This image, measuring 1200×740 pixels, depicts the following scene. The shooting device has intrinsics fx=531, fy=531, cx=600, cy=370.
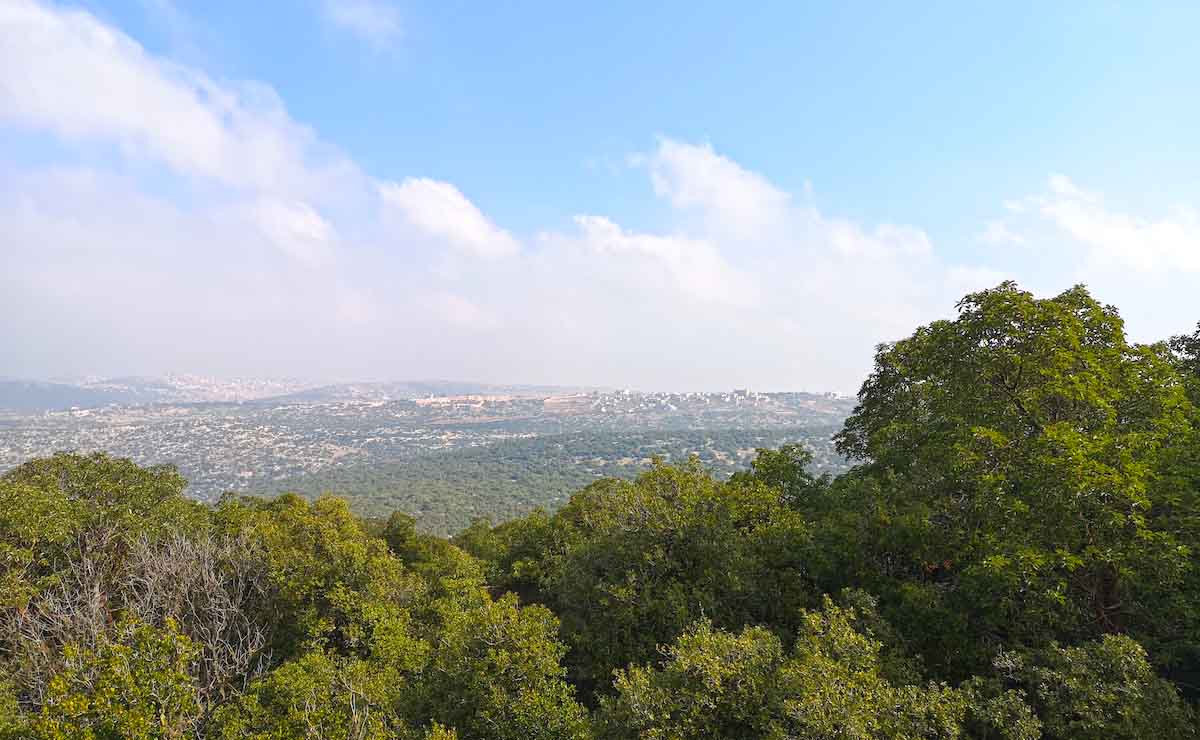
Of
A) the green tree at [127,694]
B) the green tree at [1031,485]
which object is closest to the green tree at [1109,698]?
the green tree at [1031,485]

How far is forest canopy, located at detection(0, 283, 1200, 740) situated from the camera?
11234mm

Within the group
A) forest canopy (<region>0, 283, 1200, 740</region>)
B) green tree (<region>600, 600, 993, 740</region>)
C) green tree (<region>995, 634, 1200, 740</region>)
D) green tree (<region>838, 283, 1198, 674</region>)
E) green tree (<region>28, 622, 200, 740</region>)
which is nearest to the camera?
green tree (<region>600, 600, 993, 740</region>)

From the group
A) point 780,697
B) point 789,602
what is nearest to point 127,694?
point 780,697

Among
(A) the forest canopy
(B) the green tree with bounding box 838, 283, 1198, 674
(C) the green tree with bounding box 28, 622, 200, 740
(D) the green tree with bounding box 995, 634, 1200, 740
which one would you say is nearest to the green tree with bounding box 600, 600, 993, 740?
(A) the forest canopy

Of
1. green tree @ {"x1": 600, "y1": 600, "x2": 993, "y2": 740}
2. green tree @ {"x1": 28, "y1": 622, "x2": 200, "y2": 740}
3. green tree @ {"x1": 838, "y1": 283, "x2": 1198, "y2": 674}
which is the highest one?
green tree @ {"x1": 838, "y1": 283, "x2": 1198, "y2": 674}

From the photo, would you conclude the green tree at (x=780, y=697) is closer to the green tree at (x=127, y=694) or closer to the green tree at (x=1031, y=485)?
the green tree at (x=1031, y=485)

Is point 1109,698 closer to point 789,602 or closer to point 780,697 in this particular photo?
point 780,697

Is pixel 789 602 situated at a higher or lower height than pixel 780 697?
lower

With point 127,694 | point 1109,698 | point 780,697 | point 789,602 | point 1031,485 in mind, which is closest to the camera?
point 1109,698

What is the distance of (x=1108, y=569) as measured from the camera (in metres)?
13.4

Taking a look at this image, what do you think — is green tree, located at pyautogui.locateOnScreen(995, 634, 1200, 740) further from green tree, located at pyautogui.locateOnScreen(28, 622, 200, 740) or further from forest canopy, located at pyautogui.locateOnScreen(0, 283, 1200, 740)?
green tree, located at pyautogui.locateOnScreen(28, 622, 200, 740)

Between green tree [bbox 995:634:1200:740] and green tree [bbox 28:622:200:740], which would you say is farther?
green tree [bbox 28:622:200:740]

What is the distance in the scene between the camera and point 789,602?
17.6 metres

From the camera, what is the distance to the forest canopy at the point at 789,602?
36.9 feet
